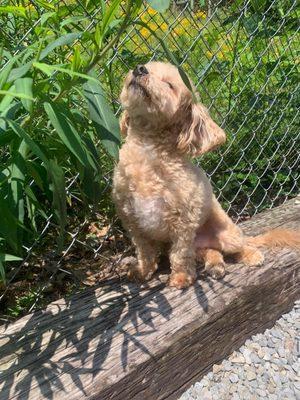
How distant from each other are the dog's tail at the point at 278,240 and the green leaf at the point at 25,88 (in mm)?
1618

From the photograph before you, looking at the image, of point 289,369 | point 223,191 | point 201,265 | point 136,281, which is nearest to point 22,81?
point 136,281

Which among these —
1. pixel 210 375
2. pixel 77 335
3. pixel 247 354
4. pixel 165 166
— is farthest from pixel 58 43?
pixel 247 354

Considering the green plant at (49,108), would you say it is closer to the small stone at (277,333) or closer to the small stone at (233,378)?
the small stone at (233,378)

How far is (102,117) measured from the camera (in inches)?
60.2

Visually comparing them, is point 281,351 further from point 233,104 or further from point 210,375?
point 233,104

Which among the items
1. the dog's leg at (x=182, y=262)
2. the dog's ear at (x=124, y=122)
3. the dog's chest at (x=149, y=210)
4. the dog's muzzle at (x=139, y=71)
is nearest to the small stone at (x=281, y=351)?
the dog's leg at (x=182, y=262)

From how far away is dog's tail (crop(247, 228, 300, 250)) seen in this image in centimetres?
262

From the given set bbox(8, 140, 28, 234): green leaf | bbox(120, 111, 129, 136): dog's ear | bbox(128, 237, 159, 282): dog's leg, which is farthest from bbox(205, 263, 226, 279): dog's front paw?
bbox(8, 140, 28, 234): green leaf

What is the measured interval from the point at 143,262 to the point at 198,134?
61 cm

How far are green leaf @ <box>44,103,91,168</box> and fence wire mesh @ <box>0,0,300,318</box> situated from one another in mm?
885

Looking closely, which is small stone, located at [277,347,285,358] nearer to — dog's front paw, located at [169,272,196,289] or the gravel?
the gravel

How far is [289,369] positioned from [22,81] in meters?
1.67

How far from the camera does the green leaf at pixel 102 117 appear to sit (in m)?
1.50

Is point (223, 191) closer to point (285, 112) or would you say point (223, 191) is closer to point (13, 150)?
point (285, 112)
